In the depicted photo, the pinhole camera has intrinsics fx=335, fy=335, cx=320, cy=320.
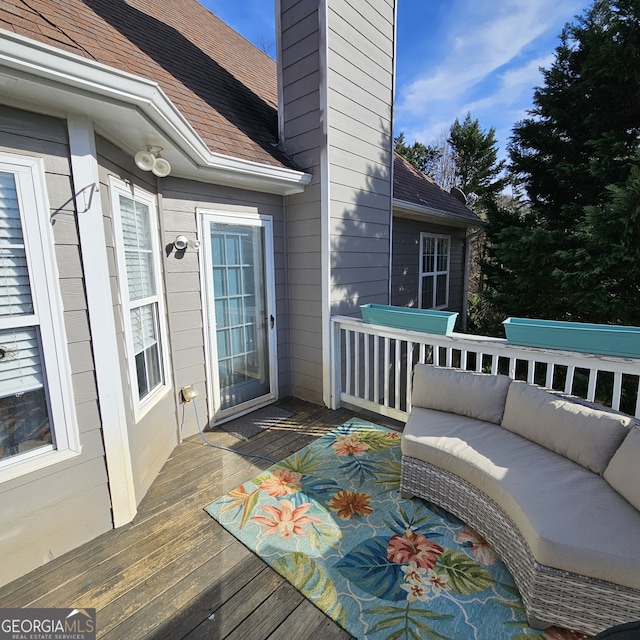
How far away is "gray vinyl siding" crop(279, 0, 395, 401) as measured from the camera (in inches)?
133

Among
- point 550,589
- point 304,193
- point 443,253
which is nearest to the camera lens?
point 550,589

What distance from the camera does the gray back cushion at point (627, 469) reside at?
1.49 meters

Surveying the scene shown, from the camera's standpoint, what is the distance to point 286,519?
7.06 ft

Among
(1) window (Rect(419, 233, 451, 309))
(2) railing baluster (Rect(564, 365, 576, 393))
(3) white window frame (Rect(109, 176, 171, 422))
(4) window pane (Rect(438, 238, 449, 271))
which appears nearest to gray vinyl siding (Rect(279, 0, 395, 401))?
(3) white window frame (Rect(109, 176, 171, 422))

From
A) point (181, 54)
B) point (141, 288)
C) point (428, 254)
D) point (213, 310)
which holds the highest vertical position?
point (181, 54)

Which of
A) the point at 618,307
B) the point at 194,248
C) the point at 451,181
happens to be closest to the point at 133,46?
the point at 194,248

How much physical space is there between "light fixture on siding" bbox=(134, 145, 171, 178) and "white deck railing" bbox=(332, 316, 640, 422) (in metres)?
2.06

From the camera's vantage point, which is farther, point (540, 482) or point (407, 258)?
point (407, 258)

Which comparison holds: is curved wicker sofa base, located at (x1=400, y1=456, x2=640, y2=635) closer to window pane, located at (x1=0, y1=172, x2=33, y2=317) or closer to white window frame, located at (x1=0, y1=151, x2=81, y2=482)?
white window frame, located at (x1=0, y1=151, x2=81, y2=482)

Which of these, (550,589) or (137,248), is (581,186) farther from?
(137,248)

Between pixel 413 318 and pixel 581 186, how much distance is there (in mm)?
4589

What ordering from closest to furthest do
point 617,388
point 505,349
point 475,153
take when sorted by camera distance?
point 617,388
point 505,349
point 475,153

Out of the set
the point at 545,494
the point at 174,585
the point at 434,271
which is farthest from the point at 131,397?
the point at 434,271

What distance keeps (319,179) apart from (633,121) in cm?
490
